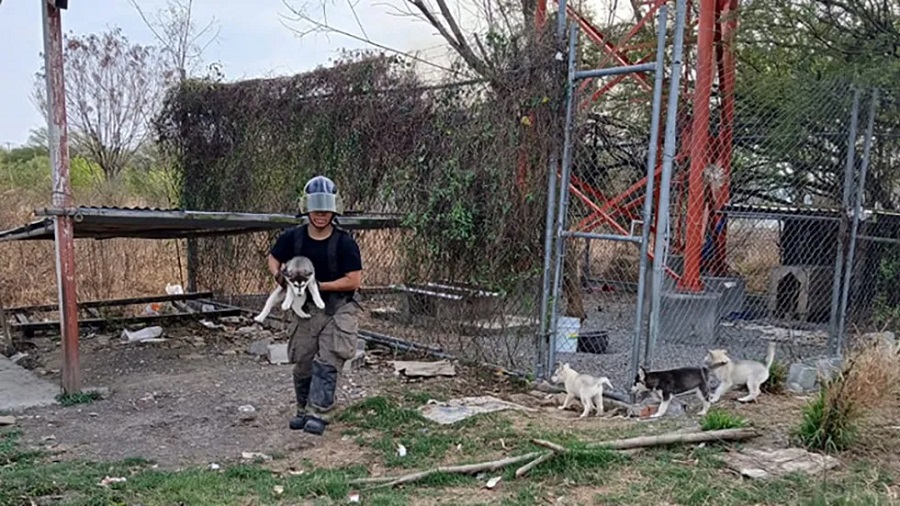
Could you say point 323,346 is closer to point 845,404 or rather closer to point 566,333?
point 566,333

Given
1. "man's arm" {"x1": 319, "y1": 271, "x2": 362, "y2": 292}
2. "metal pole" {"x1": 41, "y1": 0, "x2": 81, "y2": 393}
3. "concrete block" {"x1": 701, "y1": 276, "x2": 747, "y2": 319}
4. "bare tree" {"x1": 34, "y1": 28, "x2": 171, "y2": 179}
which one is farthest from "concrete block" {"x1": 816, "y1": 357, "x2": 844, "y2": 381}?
"bare tree" {"x1": 34, "y1": 28, "x2": 171, "y2": 179}

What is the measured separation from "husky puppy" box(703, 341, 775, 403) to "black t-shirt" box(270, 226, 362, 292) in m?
2.69

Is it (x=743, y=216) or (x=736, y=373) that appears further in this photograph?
(x=743, y=216)

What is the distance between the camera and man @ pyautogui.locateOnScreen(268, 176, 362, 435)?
4535 millimetres

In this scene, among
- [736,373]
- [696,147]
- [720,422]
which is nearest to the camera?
[720,422]

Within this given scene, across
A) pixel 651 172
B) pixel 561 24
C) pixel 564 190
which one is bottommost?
pixel 564 190

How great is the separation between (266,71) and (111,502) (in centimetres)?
619

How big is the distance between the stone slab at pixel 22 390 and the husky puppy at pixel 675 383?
4.58 meters

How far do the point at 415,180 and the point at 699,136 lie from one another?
115 inches

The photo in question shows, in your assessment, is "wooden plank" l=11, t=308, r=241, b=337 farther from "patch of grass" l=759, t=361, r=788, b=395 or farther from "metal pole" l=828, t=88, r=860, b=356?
"metal pole" l=828, t=88, r=860, b=356

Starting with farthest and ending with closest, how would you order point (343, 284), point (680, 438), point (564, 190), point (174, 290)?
point (174, 290)
point (564, 190)
point (343, 284)
point (680, 438)

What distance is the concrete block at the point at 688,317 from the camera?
23.5ft

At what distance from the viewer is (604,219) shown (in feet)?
19.8

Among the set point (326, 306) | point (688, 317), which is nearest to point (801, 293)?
point (688, 317)
